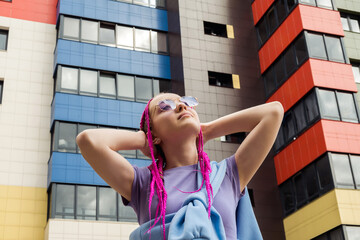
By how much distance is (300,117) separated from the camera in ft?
69.3

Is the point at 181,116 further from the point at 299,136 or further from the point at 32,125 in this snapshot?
the point at 32,125

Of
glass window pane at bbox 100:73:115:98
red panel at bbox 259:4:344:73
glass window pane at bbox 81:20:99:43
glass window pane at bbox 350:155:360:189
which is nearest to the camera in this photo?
glass window pane at bbox 350:155:360:189

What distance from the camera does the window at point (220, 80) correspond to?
25.7 metres

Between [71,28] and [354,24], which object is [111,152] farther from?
[354,24]

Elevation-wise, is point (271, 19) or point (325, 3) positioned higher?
point (271, 19)

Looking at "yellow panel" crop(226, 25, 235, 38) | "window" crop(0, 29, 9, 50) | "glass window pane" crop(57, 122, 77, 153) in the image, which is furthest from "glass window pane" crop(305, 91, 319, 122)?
"window" crop(0, 29, 9, 50)

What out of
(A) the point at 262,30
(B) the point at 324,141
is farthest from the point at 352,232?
(A) the point at 262,30

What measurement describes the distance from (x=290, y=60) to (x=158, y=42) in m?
7.19

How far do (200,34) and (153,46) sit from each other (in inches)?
96.1

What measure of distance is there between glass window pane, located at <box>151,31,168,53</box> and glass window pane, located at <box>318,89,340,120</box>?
8.95m

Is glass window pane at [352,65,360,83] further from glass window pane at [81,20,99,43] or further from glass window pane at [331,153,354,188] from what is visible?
glass window pane at [81,20,99,43]

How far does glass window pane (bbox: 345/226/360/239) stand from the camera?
58.5ft

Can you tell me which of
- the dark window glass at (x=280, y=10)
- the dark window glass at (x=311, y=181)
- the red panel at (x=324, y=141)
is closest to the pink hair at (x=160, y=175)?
the red panel at (x=324, y=141)

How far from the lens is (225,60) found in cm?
2564
